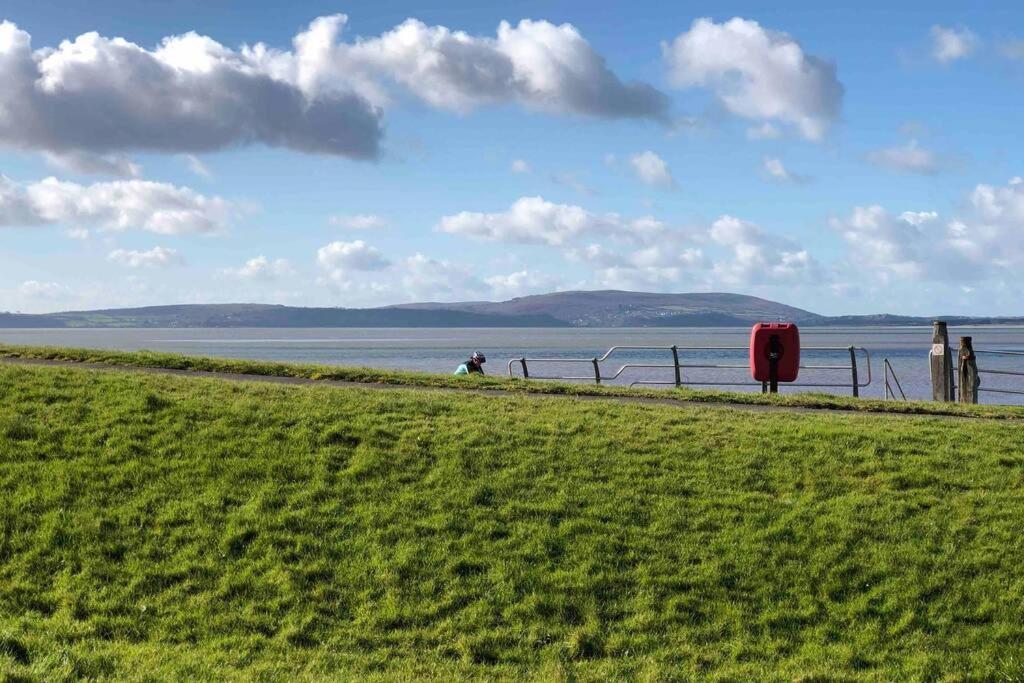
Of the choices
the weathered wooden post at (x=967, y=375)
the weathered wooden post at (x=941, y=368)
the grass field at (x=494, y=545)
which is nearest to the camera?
the grass field at (x=494, y=545)

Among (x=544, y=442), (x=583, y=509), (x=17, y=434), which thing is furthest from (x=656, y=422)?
(x=17, y=434)

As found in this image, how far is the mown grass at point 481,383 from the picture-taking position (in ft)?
53.3

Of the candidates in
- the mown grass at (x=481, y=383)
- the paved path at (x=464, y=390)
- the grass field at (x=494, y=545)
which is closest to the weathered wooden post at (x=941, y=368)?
the mown grass at (x=481, y=383)

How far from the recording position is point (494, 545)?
9.88 m

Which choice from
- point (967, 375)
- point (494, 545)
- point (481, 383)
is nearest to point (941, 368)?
point (967, 375)

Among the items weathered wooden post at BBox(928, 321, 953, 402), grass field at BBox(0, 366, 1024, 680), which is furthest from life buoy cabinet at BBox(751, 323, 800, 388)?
grass field at BBox(0, 366, 1024, 680)

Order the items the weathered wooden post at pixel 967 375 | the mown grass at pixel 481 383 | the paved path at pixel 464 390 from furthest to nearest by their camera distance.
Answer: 1. the weathered wooden post at pixel 967 375
2. the mown grass at pixel 481 383
3. the paved path at pixel 464 390

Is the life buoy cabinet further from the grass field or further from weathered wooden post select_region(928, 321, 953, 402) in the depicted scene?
the grass field

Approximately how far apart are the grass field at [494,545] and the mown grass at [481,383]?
8.20 feet

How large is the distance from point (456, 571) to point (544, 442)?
337 centimetres

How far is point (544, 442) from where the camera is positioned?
41.2 feet

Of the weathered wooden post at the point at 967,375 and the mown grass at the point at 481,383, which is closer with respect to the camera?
the mown grass at the point at 481,383

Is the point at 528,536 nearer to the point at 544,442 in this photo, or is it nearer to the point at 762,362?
the point at 544,442

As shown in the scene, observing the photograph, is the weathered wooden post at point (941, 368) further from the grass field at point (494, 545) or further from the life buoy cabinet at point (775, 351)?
the grass field at point (494, 545)
